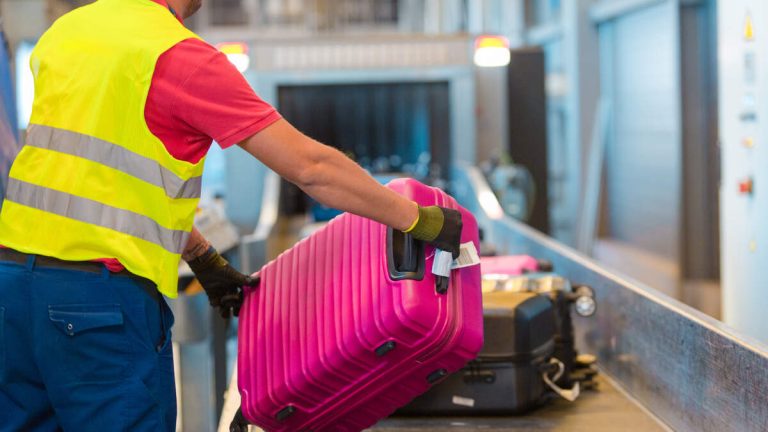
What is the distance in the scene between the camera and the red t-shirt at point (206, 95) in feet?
6.61

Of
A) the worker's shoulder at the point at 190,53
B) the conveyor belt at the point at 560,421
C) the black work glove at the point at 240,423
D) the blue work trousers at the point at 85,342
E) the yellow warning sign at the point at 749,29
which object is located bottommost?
the conveyor belt at the point at 560,421

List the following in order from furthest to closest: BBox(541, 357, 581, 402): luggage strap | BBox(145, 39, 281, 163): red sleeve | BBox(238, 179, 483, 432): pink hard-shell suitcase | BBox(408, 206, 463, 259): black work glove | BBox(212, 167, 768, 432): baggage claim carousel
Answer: BBox(541, 357, 581, 402): luggage strap, BBox(212, 167, 768, 432): baggage claim carousel, BBox(238, 179, 483, 432): pink hard-shell suitcase, BBox(408, 206, 463, 259): black work glove, BBox(145, 39, 281, 163): red sleeve

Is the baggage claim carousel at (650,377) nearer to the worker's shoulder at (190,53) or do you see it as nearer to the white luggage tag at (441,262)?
the white luggage tag at (441,262)

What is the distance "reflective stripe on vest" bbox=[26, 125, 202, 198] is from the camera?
2.07 m

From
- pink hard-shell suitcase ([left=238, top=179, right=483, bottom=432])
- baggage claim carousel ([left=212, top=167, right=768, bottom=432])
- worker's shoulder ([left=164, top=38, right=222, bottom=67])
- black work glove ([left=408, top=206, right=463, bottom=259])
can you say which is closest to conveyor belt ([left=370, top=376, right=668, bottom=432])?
baggage claim carousel ([left=212, top=167, right=768, bottom=432])

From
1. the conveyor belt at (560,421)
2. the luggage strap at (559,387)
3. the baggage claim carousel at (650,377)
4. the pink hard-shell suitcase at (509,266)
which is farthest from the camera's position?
the pink hard-shell suitcase at (509,266)

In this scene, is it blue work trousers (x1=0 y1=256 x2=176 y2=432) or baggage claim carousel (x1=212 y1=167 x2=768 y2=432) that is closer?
blue work trousers (x1=0 y1=256 x2=176 y2=432)

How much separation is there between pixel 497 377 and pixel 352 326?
2.52 ft

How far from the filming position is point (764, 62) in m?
4.54

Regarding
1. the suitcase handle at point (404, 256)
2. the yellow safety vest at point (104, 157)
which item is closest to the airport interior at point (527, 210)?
the suitcase handle at point (404, 256)

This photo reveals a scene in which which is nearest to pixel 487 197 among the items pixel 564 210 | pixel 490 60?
pixel 490 60

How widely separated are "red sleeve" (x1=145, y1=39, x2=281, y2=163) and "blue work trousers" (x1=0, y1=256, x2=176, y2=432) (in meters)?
0.33

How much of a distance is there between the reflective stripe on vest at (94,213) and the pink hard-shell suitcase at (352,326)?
45 cm

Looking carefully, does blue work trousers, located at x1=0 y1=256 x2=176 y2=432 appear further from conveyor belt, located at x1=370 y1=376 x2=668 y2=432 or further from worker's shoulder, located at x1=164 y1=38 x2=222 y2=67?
conveyor belt, located at x1=370 y1=376 x2=668 y2=432
